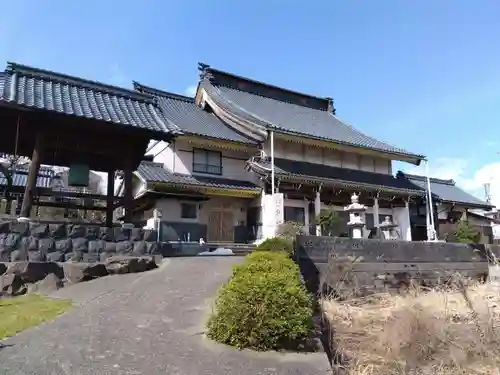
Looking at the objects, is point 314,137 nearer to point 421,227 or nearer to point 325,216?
point 325,216

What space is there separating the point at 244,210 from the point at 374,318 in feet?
50.4

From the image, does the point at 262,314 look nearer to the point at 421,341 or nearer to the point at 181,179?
the point at 421,341

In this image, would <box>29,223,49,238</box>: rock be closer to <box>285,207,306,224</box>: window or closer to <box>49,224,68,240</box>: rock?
<box>49,224,68,240</box>: rock

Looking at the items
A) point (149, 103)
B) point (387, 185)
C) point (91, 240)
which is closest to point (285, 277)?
point (91, 240)

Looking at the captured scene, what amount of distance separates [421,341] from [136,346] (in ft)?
15.2

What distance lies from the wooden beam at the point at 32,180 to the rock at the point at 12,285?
1658 millimetres

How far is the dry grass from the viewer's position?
5.88m

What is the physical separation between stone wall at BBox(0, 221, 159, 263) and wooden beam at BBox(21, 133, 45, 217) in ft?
1.38

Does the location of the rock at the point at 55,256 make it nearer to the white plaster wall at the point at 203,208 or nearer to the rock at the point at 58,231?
the rock at the point at 58,231

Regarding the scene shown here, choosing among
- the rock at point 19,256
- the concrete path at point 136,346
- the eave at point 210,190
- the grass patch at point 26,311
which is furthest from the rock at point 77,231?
the eave at point 210,190

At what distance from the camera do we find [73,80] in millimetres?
10844

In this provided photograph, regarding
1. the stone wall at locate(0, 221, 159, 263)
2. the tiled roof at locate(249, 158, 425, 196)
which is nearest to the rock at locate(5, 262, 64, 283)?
the stone wall at locate(0, 221, 159, 263)

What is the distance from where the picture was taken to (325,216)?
2212 cm

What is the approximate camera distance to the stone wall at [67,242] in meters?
8.59
